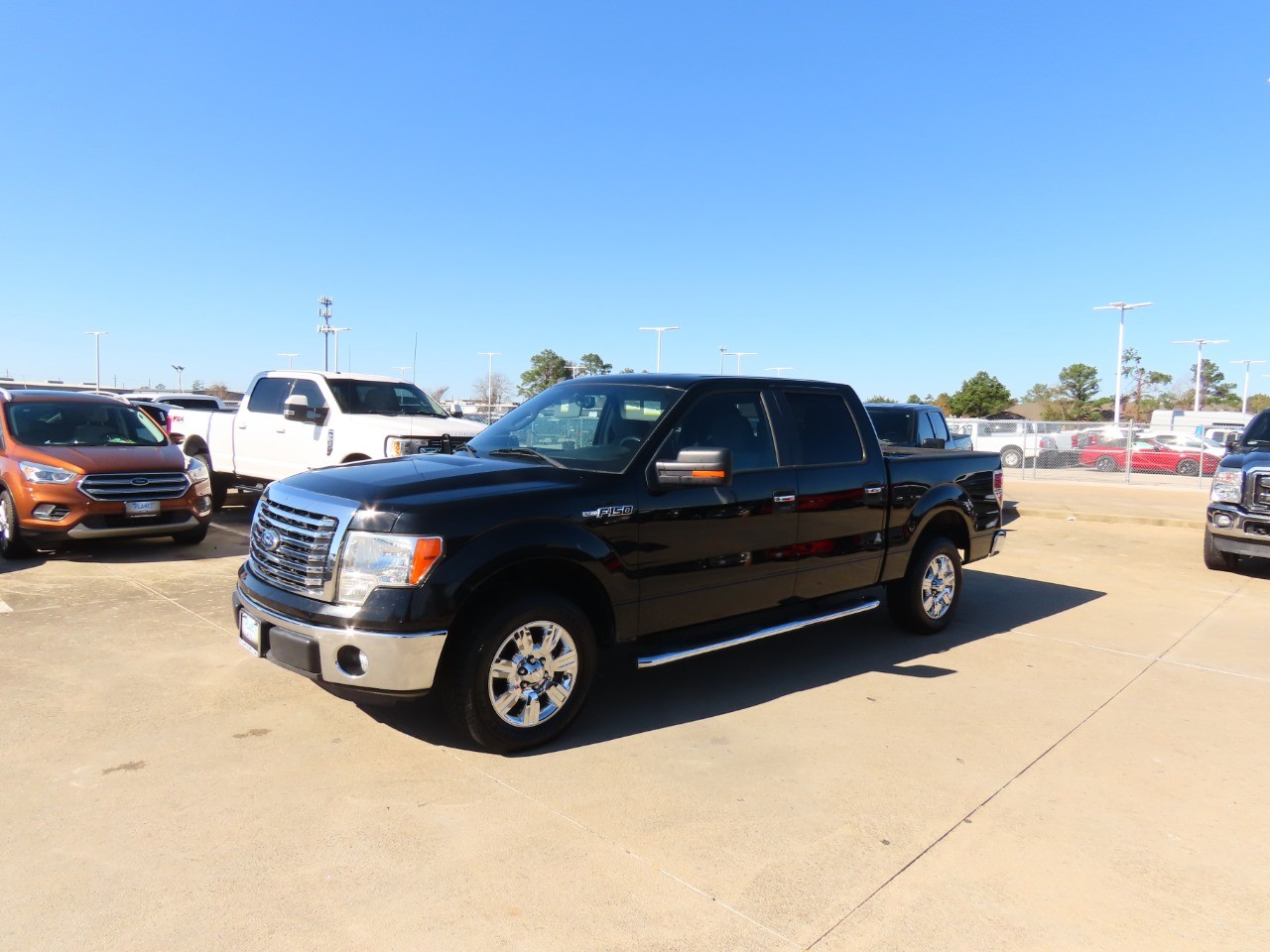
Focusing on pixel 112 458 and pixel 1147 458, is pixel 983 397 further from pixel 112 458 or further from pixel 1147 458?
pixel 112 458

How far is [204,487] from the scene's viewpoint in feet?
30.9

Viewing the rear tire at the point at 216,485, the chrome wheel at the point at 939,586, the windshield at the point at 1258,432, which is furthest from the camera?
the rear tire at the point at 216,485

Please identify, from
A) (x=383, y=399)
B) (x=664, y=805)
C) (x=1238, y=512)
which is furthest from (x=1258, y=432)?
(x=383, y=399)

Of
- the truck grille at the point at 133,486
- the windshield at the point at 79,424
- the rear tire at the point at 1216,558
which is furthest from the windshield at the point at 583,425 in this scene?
the rear tire at the point at 1216,558

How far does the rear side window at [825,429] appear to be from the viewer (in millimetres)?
5625

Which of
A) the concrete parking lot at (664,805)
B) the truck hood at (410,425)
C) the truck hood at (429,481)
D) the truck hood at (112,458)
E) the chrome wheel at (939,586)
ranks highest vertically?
the truck hood at (410,425)

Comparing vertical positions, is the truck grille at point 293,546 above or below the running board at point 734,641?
above

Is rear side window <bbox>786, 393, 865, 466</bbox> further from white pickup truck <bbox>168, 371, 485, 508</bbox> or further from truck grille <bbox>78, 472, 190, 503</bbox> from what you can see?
truck grille <bbox>78, 472, 190, 503</bbox>

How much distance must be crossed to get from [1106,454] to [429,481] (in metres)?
27.0

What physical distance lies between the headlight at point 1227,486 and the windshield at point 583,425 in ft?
24.5

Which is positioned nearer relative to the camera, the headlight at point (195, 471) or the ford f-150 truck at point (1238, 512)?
the ford f-150 truck at point (1238, 512)

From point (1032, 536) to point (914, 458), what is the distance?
7.61 m

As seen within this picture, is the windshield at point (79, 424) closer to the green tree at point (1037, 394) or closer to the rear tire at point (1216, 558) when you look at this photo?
the rear tire at point (1216, 558)

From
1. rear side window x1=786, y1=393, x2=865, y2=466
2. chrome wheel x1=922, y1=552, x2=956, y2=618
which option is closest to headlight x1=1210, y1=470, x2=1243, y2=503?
chrome wheel x1=922, y1=552, x2=956, y2=618
